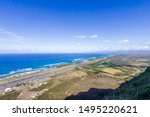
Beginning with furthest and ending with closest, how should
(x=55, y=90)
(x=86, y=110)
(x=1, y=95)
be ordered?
1. (x=55, y=90)
2. (x=1, y=95)
3. (x=86, y=110)

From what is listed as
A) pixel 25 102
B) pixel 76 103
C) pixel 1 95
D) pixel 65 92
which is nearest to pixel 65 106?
pixel 76 103

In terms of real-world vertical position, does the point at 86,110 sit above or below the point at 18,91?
above

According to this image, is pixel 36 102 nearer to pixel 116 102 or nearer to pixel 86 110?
pixel 86 110

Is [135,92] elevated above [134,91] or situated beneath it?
elevated above

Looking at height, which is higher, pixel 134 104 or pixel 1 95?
pixel 134 104

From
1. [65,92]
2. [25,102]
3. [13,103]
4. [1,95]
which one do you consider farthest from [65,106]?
[1,95]

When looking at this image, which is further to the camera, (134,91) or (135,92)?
(134,91)

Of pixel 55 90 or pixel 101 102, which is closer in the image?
pixel 101 102

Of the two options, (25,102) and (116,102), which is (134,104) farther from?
(25,102)

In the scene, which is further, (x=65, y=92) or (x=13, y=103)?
(x=65, y=92)

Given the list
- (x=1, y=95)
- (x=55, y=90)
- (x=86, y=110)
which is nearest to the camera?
(x=86, y=110)

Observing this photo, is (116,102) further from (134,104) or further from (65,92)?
(65,92)
